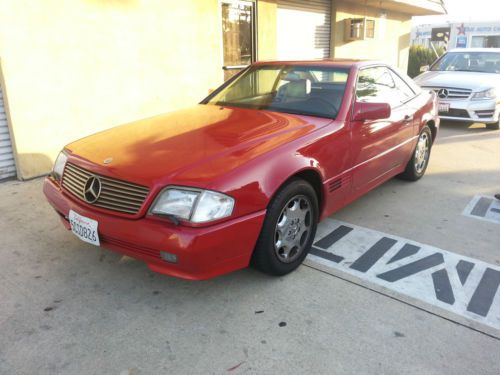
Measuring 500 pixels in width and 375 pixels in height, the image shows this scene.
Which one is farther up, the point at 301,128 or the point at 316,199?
the point at 301,128

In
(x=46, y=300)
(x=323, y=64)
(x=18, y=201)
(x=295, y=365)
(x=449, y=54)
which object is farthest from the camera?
(x=449, y=54)

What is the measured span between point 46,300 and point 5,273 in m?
0.56

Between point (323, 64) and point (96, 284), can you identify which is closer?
point (96, 284)

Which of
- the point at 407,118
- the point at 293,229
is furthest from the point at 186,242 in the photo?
the point at 407,118

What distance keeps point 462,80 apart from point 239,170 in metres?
7.34

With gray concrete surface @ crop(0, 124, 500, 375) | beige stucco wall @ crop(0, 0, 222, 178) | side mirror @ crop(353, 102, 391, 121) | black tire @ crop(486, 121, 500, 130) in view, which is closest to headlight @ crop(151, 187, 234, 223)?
gray concrete surface @ crop(0, 124, 500, 375)

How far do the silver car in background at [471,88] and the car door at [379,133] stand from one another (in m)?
4.16

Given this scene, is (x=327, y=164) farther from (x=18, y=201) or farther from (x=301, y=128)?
(x=18, y=201)

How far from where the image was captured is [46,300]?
2.70 m

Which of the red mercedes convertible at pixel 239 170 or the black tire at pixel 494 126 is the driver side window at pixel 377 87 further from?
the black tire at pixel 494 126

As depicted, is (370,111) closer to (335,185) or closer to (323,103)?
(323,103)

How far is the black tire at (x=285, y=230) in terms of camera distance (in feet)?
8.70

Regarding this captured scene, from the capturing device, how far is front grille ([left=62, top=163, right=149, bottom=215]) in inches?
96.3

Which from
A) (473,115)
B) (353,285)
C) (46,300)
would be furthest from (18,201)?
(473,115)
